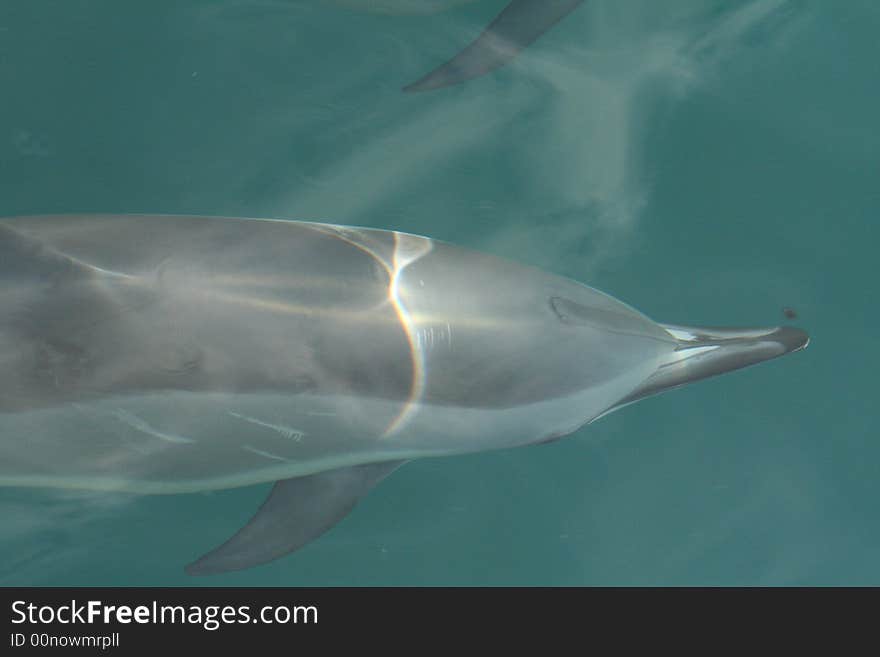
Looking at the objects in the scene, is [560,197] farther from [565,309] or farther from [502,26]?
[565,309]

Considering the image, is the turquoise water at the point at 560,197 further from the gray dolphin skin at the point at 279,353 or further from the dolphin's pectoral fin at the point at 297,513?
the gray dolphin skin at the point at 279,353

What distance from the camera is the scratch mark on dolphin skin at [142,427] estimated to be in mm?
3006

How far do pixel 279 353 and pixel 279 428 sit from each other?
0.36 metres

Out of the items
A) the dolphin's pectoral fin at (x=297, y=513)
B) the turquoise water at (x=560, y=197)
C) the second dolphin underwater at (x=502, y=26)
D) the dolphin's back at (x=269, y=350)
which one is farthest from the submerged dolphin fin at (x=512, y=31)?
the dolphin's pectoral fin at (x=297, y=513)

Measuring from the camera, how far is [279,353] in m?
3.00

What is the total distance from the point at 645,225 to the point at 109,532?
368cm

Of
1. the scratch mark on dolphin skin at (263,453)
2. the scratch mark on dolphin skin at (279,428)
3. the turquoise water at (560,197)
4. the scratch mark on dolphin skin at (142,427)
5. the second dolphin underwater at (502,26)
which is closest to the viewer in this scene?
the scratch mark on dolphin skin at (142,427)

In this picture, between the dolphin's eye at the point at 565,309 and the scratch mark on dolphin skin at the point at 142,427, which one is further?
the dolphin's eye at the point at 565,309

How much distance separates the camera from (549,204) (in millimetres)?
4910

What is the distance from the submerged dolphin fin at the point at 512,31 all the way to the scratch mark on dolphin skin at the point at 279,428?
2.56 meters

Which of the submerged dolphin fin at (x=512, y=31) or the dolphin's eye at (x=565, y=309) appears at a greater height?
the submerged dolphin fin at (x=512, y=31)

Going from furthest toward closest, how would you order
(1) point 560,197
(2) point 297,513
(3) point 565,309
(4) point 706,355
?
1. (1) point 560,197
2. (2) point 297,513
3. (4) point 706,355
4. (3) point 565,309

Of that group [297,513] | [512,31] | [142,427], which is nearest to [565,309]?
[297,513]

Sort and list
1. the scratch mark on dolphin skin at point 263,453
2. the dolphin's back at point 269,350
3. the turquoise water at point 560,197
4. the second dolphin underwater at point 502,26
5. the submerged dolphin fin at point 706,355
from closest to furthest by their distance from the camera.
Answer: the dolphin's back at point 269,350
the scratch mark on dolphin skin at point 263,453
the submerged dolphin fin at point 706,355
the turquoise water at point 560,197
the second dolphin underwater at point 502,26
